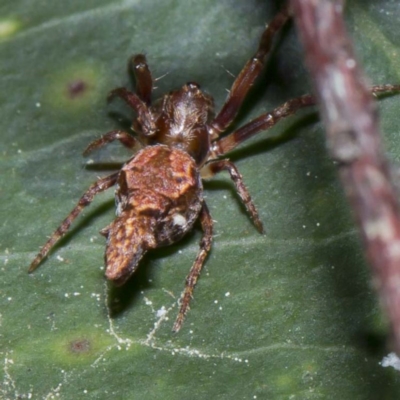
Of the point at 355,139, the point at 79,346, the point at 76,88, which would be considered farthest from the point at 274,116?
the point at 355,139

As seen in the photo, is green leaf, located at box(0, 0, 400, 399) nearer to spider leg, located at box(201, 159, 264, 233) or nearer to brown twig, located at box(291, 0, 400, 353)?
spider leg, located at box(201, 159, 264, 233)

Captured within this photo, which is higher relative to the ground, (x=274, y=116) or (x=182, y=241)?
(x=274, y=116)

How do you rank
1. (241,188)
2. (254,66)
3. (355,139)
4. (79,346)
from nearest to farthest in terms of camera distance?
(355,139)
(79,346)
(241,188)
(254,66)

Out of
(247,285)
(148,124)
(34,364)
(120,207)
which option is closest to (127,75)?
(148,124)

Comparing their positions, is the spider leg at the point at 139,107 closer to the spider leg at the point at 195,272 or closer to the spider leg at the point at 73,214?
the spider leg at the point at 73,214

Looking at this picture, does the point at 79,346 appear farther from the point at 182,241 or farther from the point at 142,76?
the point at 142,76

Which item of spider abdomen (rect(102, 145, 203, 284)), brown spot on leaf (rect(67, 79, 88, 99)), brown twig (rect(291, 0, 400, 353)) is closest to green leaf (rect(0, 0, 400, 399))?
brown spot on leaf (rect(67, 79, 88, 99))

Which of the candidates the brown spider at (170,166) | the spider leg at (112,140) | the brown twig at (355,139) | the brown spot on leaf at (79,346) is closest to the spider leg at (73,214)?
the brown spider at (170,166)
